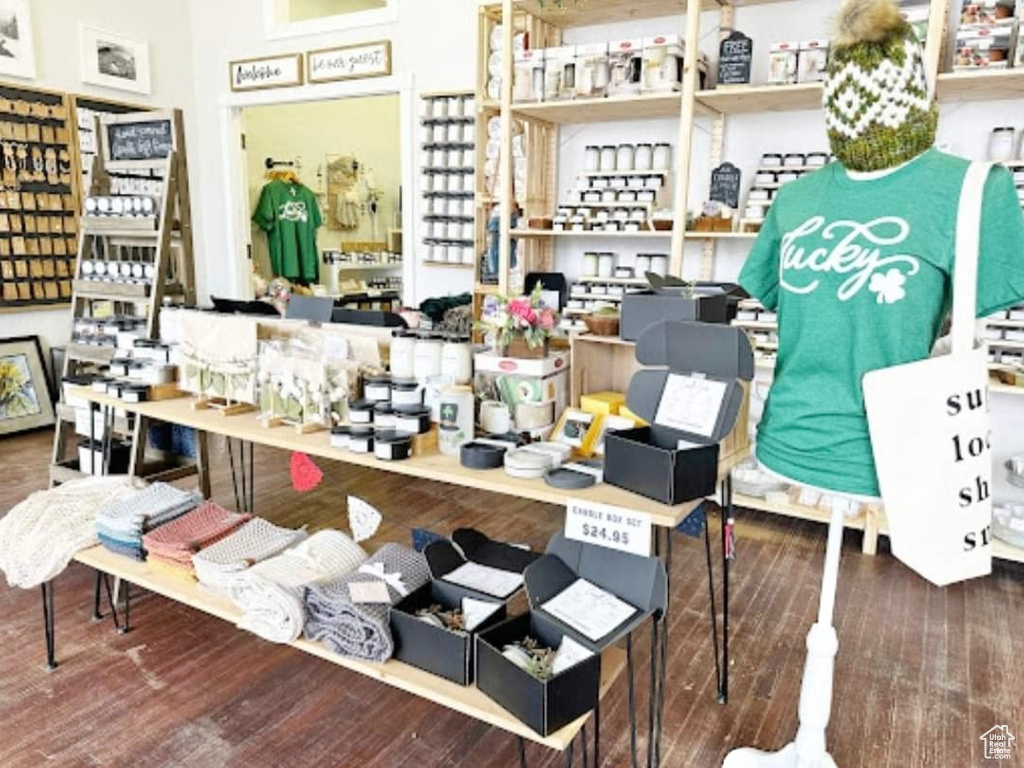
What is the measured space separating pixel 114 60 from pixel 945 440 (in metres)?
5.92

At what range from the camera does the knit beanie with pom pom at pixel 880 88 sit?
1.24 metres

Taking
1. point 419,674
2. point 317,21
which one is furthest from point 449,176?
point 419,674

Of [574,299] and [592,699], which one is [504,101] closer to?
[574,299]

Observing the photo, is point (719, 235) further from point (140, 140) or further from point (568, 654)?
point (140, 140)

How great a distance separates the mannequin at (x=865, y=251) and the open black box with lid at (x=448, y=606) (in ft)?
2.47

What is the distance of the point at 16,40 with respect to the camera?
4.73 metres

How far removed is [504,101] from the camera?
12.3 ft

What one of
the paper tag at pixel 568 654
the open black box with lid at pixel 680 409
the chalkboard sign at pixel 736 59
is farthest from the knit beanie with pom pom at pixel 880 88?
the chalkboard sign at pixel 736 59

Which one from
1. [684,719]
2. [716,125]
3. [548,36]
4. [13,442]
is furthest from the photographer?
[13,442]

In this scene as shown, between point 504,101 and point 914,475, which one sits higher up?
point 504,101

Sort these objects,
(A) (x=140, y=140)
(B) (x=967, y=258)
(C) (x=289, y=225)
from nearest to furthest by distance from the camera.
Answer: (B) (x=967, y=258), (A) (x=140, y=140), (C) (x=289, y=225)

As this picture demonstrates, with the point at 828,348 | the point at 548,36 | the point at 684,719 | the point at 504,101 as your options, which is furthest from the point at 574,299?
the point at 828,348

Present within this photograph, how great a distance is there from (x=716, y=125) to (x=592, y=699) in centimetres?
309

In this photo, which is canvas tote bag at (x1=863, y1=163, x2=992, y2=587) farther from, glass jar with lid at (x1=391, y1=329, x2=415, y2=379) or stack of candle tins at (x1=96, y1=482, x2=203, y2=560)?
stack of candle tins at (x1=96, y1=482, x2=203, y2=560)
